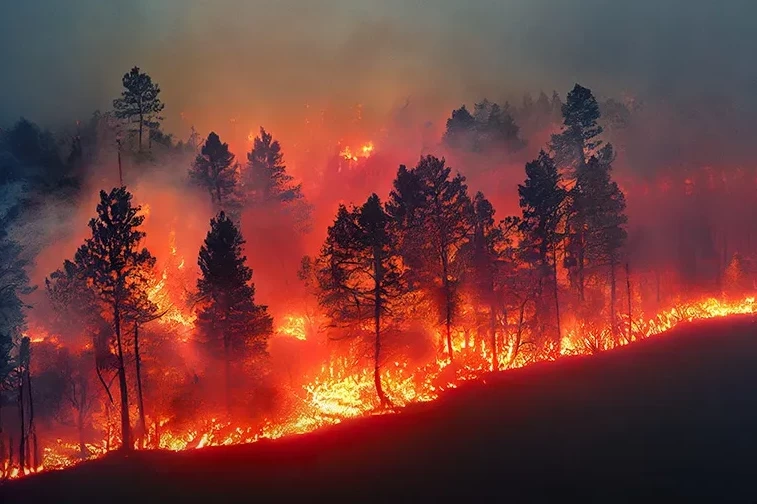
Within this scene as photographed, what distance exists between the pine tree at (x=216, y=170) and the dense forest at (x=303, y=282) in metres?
0.29

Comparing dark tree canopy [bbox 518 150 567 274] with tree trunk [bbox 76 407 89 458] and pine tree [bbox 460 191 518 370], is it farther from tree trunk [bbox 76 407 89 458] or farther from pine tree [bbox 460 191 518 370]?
tree trunk [bbox 76 407 89 458]

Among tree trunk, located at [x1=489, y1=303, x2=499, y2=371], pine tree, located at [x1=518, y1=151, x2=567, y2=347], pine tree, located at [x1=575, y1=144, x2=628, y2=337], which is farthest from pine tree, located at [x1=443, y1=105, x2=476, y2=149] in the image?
tree trunk, located at [x1=489, y1=303, x2=499, y2=371]

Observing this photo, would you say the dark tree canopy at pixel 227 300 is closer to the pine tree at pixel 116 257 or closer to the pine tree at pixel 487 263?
the pine tree at pixel 116 257

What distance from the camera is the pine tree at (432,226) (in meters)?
36.1

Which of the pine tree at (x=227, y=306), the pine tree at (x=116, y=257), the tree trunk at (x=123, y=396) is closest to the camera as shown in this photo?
the tree trunk at (x=123, y=396)

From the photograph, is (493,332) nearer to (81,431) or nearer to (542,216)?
(542,216)

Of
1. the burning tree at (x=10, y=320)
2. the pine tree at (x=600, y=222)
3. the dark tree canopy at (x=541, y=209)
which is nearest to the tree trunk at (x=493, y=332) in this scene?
the dark tree canopy at (x=541, y=209)

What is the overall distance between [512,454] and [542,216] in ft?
77.7

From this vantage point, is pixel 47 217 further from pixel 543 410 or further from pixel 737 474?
pixel 737 474

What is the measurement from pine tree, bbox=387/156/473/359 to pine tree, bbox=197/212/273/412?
40.5ft

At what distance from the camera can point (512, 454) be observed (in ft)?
72.7

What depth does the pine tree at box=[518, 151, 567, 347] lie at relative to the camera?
39.9 metres

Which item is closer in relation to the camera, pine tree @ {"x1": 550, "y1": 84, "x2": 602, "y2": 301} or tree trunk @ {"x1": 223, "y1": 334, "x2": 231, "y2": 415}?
tree trunk @ {"x1": 223, "y1": 334, "x2": 231, "y2": 415}

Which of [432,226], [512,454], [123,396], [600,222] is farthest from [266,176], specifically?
[512,454]
